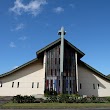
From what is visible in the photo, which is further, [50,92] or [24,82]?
[24,82]

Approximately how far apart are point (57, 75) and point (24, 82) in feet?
21.0

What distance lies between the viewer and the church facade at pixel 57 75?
3419cm

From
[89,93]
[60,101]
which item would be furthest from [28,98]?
[89,93]

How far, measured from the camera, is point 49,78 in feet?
113

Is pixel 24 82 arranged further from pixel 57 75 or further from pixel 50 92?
pixel 57 75

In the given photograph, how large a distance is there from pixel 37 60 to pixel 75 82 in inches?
317

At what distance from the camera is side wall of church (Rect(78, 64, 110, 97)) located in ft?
124

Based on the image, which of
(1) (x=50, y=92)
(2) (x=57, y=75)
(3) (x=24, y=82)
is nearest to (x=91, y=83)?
(2) (x=57, y=75)

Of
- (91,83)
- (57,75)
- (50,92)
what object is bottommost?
(50,92)

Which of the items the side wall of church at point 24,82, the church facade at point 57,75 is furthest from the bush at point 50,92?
the side wall of church at point 24,82

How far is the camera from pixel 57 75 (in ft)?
113

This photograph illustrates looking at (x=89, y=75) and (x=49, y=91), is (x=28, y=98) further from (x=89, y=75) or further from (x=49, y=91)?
(x=89, y=75)

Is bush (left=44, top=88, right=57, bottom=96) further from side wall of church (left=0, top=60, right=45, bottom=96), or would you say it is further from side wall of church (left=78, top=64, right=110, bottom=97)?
side wall of church (left=78, top=64, right=110, bottom=97)

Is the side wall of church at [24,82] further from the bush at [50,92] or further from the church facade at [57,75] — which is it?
the bush at [50,92]
